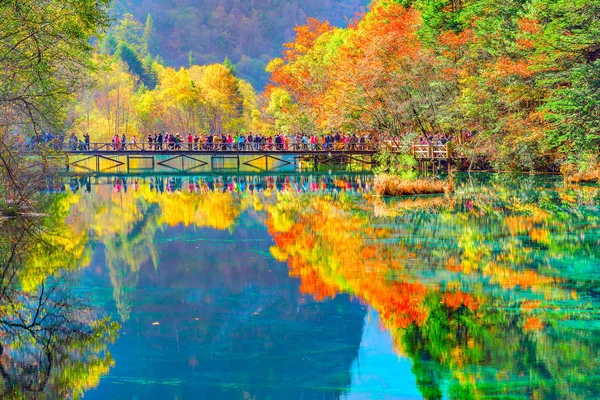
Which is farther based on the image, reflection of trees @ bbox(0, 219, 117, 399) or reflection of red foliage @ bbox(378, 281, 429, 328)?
reflection of red foliage @ bbox(378, 281, 429, 328)

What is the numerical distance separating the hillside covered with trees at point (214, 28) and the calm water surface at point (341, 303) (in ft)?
525

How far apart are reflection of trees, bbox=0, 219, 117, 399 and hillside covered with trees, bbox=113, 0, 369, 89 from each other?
166 m

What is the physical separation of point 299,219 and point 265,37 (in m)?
176

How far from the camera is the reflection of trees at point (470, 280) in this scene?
857 cm

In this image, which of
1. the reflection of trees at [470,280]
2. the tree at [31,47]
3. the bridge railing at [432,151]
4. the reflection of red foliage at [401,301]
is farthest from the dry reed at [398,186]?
the reflection of red foliage at [401,301]

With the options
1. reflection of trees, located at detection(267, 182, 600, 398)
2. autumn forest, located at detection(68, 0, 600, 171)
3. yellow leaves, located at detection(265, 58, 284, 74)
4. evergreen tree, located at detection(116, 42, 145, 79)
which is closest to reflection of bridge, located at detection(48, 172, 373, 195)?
autumn forest, located at detection(68, 0, 600, 171)

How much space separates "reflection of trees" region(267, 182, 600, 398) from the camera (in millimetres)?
8570

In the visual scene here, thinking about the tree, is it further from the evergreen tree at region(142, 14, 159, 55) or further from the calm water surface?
the evergreen tree at region(142, 14, 159, 55)

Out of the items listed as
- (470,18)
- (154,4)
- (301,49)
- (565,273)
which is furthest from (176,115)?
(154,4)

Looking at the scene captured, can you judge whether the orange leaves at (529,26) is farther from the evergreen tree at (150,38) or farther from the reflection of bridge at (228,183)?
the evergreen tree at (150,38)

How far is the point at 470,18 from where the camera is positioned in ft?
137

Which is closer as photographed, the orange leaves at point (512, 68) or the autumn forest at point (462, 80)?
the autumn forest at point (462, 80)

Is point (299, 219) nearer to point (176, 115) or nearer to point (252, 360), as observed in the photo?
point (252, 360)

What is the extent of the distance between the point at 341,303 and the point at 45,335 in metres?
4.24
